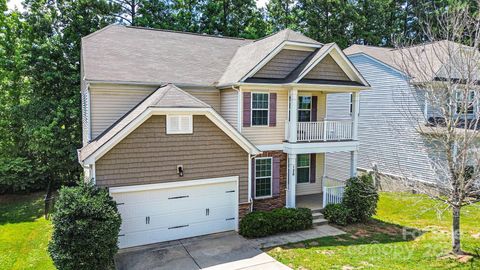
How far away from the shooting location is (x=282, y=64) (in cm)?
1458

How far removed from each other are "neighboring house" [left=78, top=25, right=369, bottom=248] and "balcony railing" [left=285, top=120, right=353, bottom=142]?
0.16 ft

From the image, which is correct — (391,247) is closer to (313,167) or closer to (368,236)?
(368,236)

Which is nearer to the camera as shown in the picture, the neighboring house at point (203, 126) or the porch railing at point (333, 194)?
the neighboring house at point (203, 126)

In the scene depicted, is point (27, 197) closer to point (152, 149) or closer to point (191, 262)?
point (152, 149)

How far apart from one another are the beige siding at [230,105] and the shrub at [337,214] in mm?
5365

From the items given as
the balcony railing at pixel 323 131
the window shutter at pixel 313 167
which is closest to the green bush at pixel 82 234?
the balcony railing at pixel 323 131

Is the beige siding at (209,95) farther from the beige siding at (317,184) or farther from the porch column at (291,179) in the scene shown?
the beige siding at (317,184)

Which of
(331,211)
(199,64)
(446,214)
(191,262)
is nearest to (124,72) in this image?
(199,64)

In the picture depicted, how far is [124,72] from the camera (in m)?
13.6

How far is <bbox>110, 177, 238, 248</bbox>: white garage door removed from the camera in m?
10.9

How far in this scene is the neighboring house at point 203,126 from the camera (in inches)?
431

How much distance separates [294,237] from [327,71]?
751 centimetres

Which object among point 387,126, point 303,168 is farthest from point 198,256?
point 387,126

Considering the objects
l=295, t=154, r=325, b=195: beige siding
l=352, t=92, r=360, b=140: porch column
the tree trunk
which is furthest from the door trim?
the tree trunk
